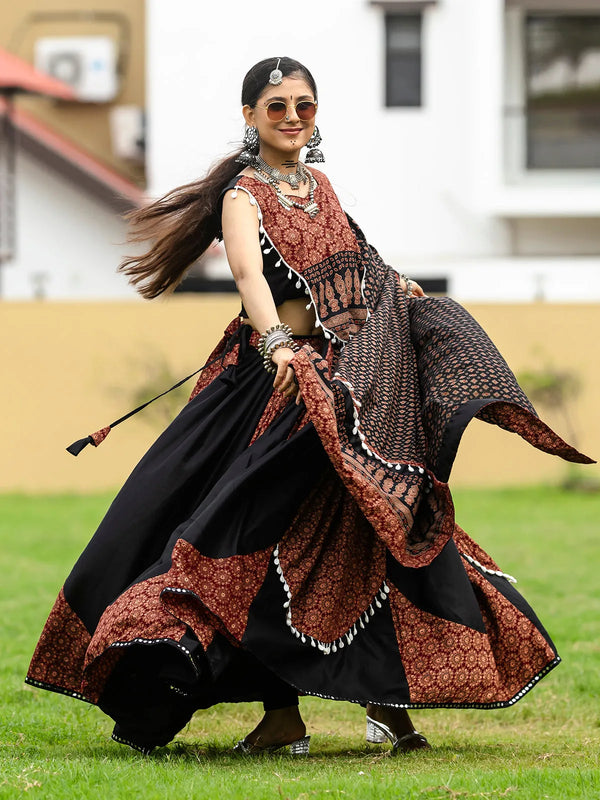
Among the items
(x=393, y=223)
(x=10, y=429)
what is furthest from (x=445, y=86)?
(x=10, y=429)

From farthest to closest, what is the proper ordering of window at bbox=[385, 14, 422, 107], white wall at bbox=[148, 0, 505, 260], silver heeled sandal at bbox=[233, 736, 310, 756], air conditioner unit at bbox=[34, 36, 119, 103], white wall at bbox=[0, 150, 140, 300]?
air conditioner unit at bbox=[34, 36, 119, 103]
white wall at bbox=[0, 150, 140, 300]
window at bbox=[385, 14, 422, 107]
white wall at bbox=[148, 0, 505, 260]
silver heeled sandal at bbox=[233, 736, 310, 756]

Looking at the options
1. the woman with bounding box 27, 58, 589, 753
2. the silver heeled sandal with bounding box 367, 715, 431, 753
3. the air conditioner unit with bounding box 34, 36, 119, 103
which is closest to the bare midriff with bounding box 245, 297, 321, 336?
the woman with bounding box 27, 58, 589, 753

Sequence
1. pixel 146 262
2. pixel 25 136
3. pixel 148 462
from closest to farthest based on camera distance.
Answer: pixel 148 462 < pixel 146 262 < pixel 25 136

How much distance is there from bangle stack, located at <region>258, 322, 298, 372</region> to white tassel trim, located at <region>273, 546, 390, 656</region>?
0.58 meters

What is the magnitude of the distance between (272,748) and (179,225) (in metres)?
1.74

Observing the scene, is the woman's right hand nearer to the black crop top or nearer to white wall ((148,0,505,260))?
the black crop top

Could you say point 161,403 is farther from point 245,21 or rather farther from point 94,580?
point 94,580

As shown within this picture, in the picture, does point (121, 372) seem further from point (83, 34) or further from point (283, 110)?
point (283, 110)

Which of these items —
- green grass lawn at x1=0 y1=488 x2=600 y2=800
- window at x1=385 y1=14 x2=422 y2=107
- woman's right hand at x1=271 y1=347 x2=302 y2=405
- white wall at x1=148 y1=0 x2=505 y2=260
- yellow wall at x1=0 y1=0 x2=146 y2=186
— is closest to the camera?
green grass lawn at x1=0 y1=488 x2=600 y2=800

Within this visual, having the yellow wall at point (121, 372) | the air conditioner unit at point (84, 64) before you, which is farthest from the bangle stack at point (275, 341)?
the air conditioner unit at point (84, 64)

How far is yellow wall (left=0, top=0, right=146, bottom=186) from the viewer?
1872cm

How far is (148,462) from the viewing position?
449 centimetres

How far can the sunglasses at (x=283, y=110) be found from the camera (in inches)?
177

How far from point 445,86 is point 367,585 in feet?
42.8
